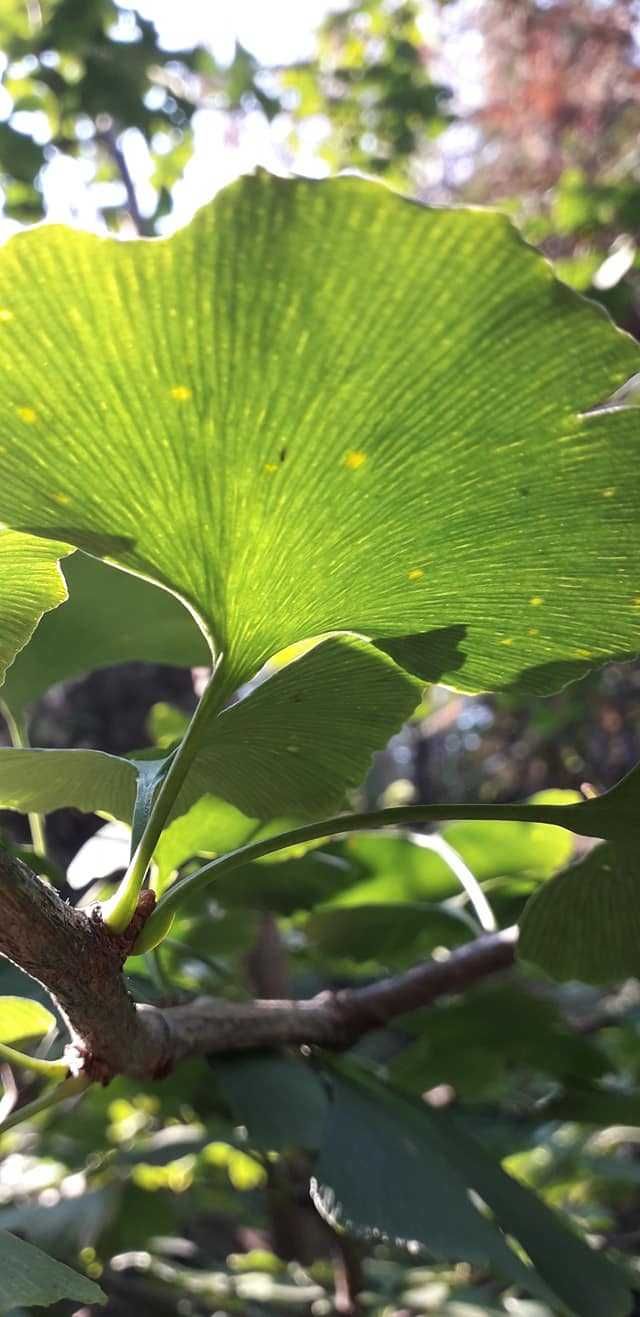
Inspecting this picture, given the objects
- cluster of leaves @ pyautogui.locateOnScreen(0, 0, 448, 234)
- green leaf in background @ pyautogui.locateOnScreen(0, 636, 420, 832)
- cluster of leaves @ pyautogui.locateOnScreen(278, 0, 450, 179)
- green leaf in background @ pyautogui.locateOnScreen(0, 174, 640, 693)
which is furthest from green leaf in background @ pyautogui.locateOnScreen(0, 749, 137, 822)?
cluster of leaves @ pyautogui.locateOnScreen(278, 0, 450, 179)

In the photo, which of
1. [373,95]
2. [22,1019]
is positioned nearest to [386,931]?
[22,1019]

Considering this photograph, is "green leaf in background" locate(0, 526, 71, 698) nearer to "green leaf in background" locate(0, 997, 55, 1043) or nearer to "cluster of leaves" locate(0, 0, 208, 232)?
"green leaf in background" locate(0, 997, 55, 1043)

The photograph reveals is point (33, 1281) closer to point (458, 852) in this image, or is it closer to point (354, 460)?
point (354, 460)

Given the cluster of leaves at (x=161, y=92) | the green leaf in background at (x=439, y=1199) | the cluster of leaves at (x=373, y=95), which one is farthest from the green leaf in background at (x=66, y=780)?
the cluster of leaves at (x=373, y=95)

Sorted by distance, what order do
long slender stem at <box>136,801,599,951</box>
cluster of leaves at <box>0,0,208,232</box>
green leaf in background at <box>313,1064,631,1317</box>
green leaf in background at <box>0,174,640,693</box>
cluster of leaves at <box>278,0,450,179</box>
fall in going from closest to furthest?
green leaf in background at <box>0,174,640,693</box> → long slender stem at <box>136,801,599,951</box> → green leaf in background at <box>313,1064,631,1317</box> → cluster of leaves at <box>0,0,208,232</box> → cluster of leaves at <box>278,0,450,179</box>

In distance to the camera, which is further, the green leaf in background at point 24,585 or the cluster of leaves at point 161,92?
the cluster of leaves at point 161,92

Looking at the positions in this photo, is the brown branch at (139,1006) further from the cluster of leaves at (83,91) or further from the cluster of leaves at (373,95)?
the cluster of leaves at (373,95)

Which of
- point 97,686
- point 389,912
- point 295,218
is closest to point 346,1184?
point 389,912

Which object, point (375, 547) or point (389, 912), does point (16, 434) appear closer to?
point (375, 547)
